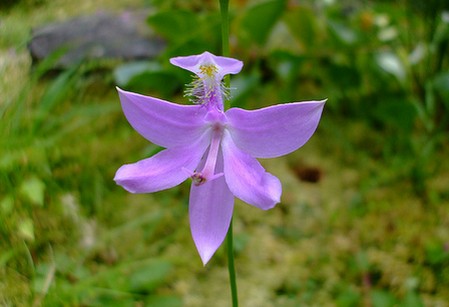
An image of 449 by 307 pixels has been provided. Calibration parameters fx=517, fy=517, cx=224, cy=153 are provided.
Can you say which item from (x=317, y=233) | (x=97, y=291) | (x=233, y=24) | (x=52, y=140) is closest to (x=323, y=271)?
(x=317, y=233)

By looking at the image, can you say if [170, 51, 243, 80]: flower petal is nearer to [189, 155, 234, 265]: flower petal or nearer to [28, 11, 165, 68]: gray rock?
[189, 155, 234, 265]: flower petal

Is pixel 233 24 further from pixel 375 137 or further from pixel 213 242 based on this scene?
pixel 213 242

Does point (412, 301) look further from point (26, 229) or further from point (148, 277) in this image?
point (26, 229)

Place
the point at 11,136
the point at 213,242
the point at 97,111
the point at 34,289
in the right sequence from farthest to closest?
the point at 97,111 → the point at 11,136 → the point at 34,289 → the point at 213,242

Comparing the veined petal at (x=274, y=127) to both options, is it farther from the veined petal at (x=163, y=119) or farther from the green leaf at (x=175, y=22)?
the green leaf at (x=175, y=22)

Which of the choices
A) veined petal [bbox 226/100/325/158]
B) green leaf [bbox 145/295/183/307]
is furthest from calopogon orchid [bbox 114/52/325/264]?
green leaf [bbox 145/295/183/307]

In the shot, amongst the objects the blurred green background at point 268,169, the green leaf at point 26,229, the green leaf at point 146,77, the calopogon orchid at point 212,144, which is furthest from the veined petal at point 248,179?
the green leaf at point 146,77

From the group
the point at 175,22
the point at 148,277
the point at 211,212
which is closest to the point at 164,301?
the point at 148,277
